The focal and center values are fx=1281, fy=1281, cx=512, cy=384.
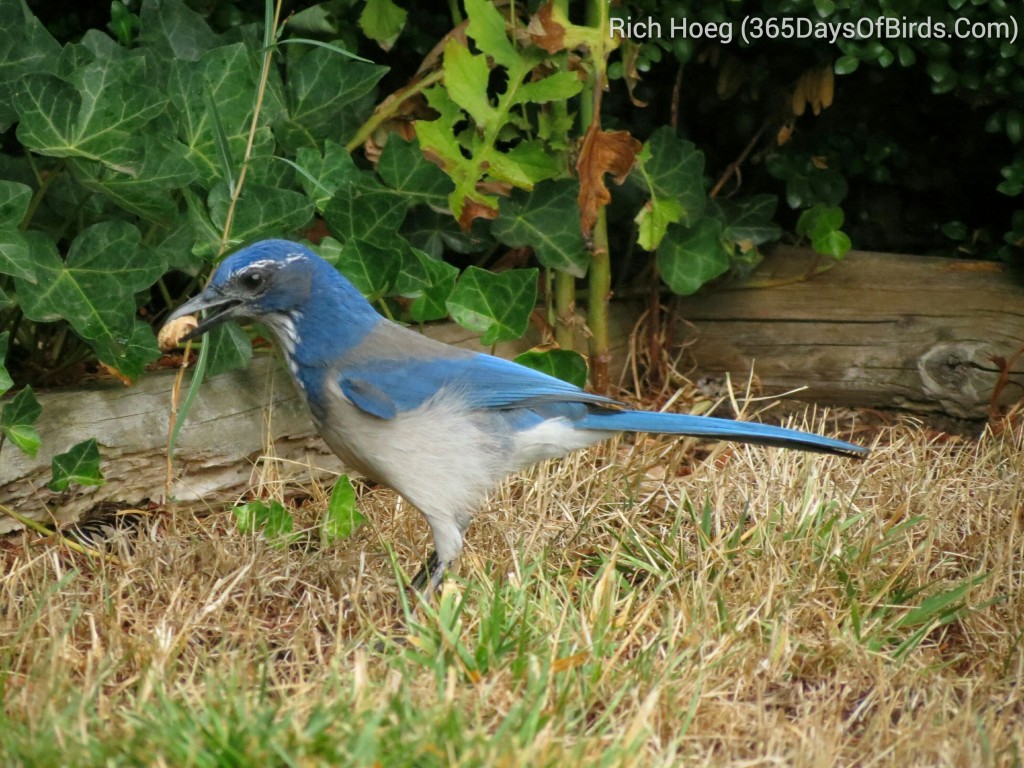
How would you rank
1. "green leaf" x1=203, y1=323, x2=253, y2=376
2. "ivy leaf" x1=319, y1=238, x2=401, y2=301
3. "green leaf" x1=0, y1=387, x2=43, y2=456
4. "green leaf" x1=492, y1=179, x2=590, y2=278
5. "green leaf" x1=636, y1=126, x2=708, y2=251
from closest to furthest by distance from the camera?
1. "green leaf" x1=0, y1=387, x2=43, y2=456
2. "green leaf" x1=203, y1=323, x2=253, y2=376
3. "ivy leaf" x1=319, y1=238, x2=401, y2=301
4. "green leaf" x1=492, y1=179, x2=590, y2=278
5. "green leaf" x1=636, y1=126, x2=708, y2=251

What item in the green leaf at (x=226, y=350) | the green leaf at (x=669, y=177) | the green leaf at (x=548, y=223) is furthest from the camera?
the green leaf at (x=669, y=177)

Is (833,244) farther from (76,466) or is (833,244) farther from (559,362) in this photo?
(76,466)

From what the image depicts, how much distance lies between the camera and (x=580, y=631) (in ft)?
10.2

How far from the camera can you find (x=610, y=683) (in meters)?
2.91

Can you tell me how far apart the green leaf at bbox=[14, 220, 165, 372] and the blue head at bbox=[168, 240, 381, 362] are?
365 millimetres

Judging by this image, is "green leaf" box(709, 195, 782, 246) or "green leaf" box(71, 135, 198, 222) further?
"green leaf" box(709, 195, 782, 246)

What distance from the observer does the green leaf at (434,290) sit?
451 centimetres

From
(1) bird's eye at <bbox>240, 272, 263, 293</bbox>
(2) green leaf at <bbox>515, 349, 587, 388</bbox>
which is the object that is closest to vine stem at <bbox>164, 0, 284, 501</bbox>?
(1) bird's eye at <bbox>240, 272, 263, 293</bbox>

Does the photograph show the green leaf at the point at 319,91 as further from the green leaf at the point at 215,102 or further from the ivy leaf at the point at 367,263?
the ivy leaf at the point at 367,263

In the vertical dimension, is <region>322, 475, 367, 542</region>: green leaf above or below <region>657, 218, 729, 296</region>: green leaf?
below

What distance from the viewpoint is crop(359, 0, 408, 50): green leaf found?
4660mm

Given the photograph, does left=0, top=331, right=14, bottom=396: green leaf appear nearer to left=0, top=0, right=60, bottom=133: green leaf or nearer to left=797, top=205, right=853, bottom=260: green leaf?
left=0, top=0, right=60, bottom=133: green leaf

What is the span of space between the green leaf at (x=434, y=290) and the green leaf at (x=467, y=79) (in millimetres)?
518

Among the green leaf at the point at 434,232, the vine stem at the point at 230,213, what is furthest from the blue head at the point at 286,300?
the green leaf at the point at 434,232
